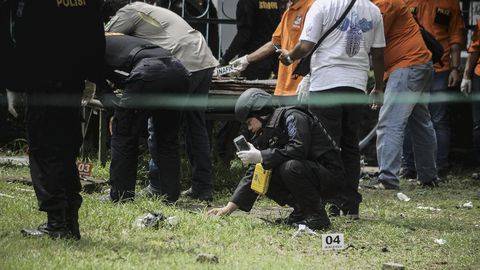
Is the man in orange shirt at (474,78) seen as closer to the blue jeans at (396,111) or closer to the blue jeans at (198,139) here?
the blue jeans at (396,111)

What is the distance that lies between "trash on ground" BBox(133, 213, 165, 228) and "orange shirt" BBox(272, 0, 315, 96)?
6.58 feet

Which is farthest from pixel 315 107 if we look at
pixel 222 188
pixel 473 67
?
pixel 473 67

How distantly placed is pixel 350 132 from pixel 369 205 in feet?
3.90

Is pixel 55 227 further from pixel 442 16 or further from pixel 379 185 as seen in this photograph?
pixel 442 16

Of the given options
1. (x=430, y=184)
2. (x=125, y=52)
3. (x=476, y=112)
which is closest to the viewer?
(x=125, y=52)

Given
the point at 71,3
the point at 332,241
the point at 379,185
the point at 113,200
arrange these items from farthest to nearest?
the point at 379,185 → the point at 113,200 → the point at 332,241 → the point at 71,3

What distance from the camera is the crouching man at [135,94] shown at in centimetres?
815

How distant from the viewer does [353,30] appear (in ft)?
27.2

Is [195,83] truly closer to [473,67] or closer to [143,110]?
[143,110]

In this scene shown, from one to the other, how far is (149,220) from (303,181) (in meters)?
1.09

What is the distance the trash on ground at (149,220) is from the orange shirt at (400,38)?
3555mm

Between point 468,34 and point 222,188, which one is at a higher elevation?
point 468,34

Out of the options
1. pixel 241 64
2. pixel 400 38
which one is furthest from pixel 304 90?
pixel 400 38

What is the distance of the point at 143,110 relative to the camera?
324 inches
